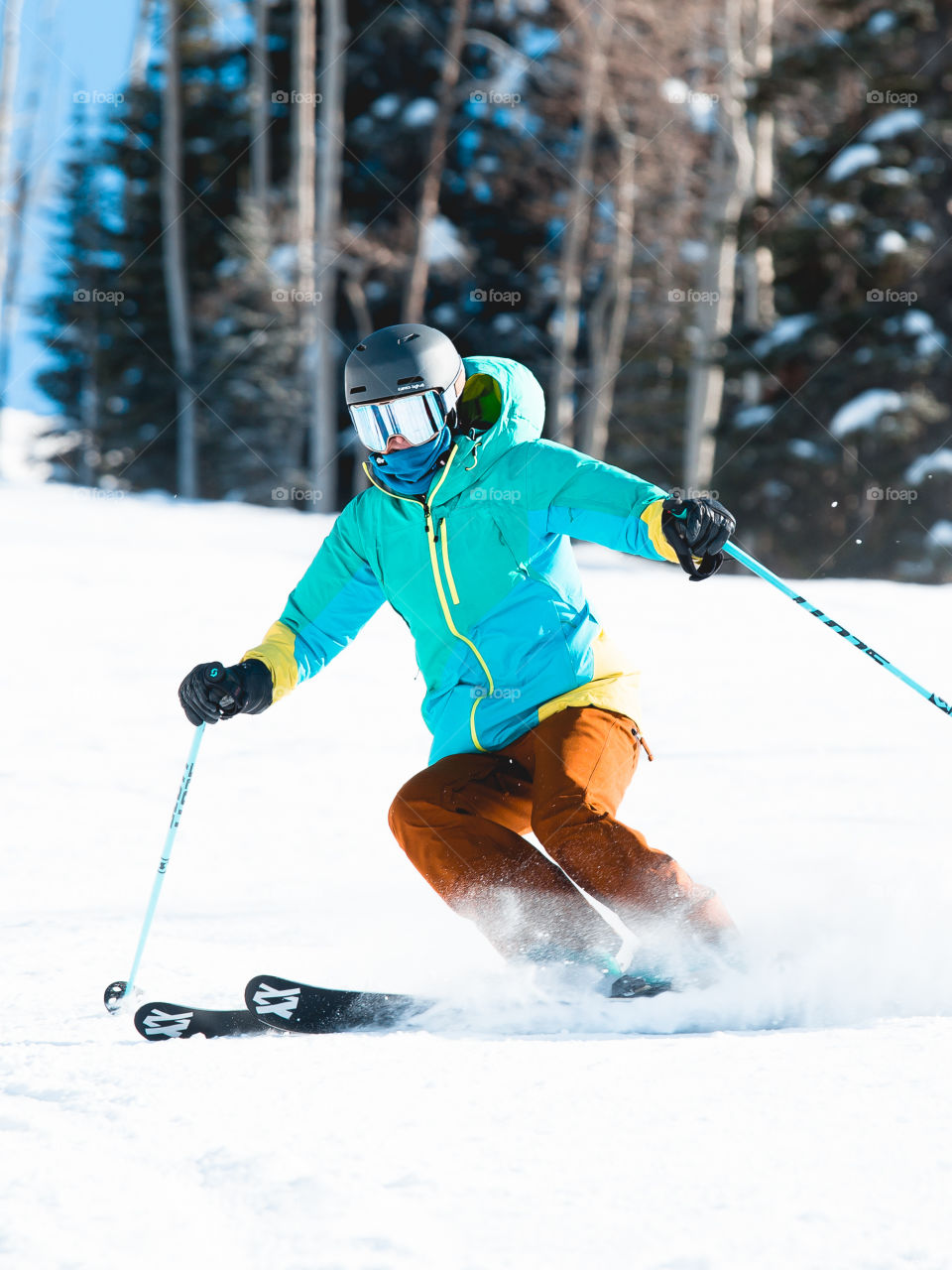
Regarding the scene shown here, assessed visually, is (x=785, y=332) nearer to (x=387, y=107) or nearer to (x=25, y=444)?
(x=387, y=107)

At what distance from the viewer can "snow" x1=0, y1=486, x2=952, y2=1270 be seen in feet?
5.00

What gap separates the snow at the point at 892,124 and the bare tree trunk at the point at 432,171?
8.30 metres

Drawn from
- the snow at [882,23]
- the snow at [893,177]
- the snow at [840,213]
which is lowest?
the snow at [840,213]

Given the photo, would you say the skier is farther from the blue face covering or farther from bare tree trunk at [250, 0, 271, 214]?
bare tree trunk at [250, 0, 271, 214]

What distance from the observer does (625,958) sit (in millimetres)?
2939

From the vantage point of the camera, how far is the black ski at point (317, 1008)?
2609 millimetres

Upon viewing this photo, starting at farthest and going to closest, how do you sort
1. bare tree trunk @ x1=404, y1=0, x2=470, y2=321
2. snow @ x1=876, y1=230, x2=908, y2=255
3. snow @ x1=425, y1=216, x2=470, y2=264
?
snow @ x1=425, y1=216, x2=470, y2=264 → bare tree trunk @ x1=404, y1=0, x2=470, y2=321 → snow @ x1=876, y1=230, x2=908, y2=255

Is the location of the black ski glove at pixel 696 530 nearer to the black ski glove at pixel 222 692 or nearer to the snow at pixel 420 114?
the black ski glove at pixel 222 692

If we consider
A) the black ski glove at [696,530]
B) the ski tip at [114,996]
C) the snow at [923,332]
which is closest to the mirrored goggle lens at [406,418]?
the black ski glove at [696,530]

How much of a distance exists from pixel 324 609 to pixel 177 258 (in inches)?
754

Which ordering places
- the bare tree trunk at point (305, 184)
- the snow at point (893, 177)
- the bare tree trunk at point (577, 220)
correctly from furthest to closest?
the bare tree trunk at point (577, 220)
the bare tree trunk at point (305, 184)
the snow at point (893, 177)

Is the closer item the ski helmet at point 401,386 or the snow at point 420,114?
the ski helmet at point 401,386

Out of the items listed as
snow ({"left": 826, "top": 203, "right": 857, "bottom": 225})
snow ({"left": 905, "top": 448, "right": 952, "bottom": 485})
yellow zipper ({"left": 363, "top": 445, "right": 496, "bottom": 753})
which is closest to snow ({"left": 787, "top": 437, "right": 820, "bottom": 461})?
snow ({"left": 905, "top": 448, "right": 952, "bottom": 485})

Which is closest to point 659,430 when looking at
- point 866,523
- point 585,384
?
point 585,384
